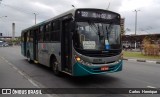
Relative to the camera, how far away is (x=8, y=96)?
8812mm

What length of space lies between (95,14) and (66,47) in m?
2.02

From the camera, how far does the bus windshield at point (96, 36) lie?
34.5 ft

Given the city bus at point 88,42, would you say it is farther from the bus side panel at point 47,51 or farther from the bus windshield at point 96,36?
the bus side panel at point 47,51

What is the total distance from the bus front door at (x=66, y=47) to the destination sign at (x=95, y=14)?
2.91 feet

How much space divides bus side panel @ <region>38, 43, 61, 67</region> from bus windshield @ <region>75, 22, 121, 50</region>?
2.18 m

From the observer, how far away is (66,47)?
11773 mm

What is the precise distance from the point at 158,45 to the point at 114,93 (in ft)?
79.9

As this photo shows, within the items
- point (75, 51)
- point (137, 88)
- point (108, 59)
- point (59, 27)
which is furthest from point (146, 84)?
point (59, 27)

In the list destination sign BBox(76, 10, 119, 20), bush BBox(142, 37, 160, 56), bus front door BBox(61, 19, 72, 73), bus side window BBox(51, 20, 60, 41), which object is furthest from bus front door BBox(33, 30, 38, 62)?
bush BBox(142, 37, 160, 56)

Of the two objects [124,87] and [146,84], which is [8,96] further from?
[146,84]

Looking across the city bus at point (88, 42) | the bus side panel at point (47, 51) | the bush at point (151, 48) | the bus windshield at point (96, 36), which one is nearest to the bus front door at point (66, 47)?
the city bus at point (88, 42)

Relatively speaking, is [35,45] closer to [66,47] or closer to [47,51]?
[47,51]

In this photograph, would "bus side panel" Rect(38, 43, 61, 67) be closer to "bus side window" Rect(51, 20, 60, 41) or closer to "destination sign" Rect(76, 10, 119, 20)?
"bus side window" Rect(51, 20, 60, 41)

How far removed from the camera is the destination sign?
10762mm
